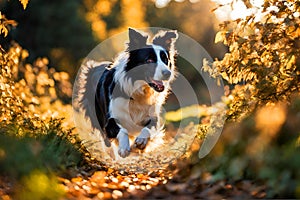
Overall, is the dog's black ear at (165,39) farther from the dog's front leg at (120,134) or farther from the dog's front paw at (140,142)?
the dog's front paw at (140,142)

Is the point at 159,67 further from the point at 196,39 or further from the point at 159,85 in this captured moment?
the point at 196,39

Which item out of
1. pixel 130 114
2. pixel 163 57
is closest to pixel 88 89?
pixel 130 114

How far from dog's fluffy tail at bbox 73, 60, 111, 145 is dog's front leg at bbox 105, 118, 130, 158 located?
3.27 feet

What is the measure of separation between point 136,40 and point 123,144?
1.55 metres

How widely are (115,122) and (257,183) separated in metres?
3.58

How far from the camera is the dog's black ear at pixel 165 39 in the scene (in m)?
8.13

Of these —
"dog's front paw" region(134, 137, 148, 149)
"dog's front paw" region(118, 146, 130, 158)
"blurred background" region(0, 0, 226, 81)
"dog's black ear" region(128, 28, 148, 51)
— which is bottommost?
"dog's front paw" region(118, 146, 130, 158)

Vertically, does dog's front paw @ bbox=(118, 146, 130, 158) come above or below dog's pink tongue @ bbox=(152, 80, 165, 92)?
below

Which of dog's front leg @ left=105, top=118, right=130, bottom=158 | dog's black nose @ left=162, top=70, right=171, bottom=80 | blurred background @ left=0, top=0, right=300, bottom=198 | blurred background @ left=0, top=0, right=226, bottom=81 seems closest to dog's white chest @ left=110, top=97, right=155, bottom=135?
dog's front leg @ left=105, top=118, right=130, bottom=158

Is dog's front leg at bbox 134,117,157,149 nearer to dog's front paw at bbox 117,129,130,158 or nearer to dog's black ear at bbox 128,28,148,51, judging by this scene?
dog's front paw at bbox 117,129,130,158

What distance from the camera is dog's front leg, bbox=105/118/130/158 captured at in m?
7.50

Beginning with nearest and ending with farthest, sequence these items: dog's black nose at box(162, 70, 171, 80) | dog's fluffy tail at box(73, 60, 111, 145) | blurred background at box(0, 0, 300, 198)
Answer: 1. blurred background at box(0, 0, 300, 198)
2. dog's black nose at box(162, 70, 171, 80)
3. dog's fluffy tail at box(73, 60, 111, 145)

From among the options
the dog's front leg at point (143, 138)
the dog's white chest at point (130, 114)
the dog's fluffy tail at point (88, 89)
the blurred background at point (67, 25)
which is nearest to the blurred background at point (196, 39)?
the blurred background at point (67, 25)

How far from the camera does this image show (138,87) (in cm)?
804
